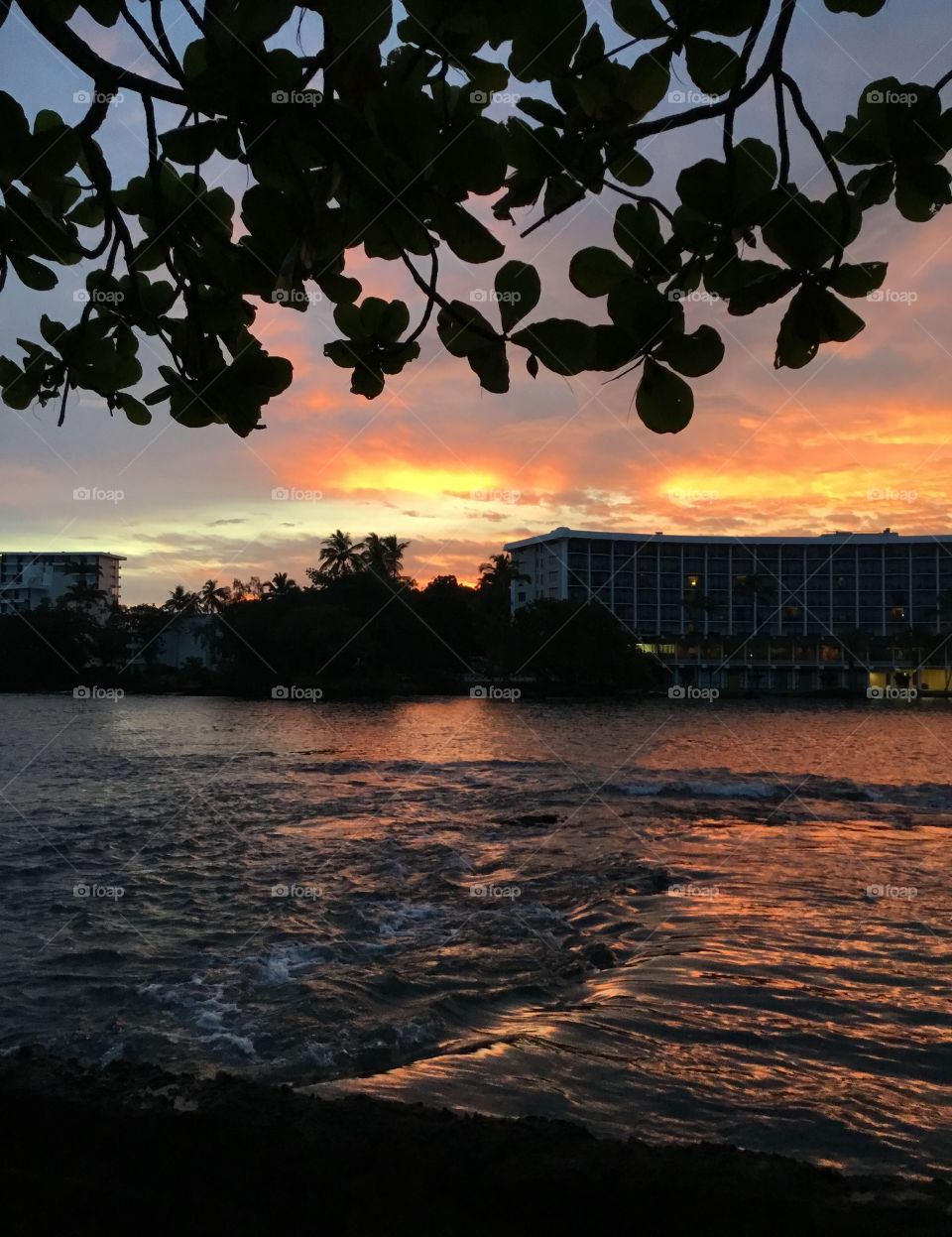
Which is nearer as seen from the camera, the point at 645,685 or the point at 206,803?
the point at 206,803

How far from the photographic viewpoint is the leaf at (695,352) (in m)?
1.30

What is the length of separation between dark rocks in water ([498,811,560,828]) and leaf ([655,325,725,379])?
38.6 ft

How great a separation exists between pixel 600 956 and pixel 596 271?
5725 millimetres

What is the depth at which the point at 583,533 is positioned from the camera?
11612 cm

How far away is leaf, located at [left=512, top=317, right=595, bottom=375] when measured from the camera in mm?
1351

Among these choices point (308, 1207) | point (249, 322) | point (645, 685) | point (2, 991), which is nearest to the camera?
point (249, 322)

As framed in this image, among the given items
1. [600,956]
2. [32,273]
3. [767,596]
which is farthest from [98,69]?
[767,596]

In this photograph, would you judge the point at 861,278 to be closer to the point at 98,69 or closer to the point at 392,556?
the point at 98,69

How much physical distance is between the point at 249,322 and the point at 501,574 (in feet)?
350

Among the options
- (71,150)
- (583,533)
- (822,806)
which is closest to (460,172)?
(71,150)

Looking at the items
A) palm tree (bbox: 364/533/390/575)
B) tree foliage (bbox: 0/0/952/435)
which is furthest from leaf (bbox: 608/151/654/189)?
palm tree (bbox: 364/533/390/575)

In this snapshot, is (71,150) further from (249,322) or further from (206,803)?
(206,803)

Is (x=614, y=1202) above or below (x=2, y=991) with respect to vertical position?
above

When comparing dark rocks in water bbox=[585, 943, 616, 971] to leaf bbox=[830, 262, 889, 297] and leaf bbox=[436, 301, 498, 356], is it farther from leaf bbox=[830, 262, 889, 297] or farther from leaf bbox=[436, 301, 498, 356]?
leaf bbox=[830, 262, 889, 297]
